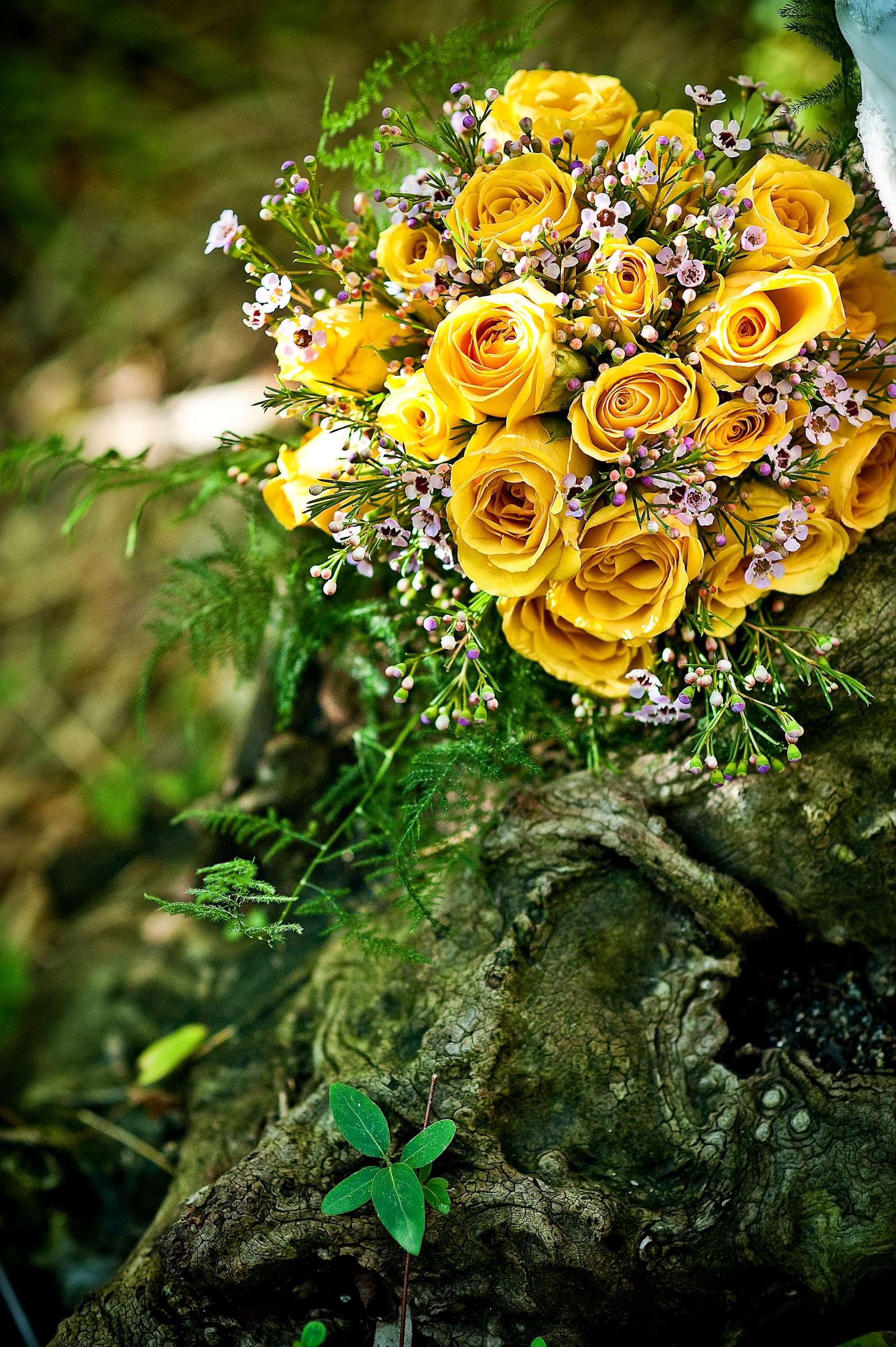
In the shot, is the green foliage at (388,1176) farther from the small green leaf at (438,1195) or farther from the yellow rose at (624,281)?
the yellow rose at (624,281)

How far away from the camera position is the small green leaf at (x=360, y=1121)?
131 cm

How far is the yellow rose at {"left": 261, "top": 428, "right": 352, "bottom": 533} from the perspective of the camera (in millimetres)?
1439

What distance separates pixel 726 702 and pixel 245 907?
52.5 inches

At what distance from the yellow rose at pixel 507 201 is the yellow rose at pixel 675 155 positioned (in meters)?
0.12

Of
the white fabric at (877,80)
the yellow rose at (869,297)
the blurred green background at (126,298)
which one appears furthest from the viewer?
the blurred green background at (126,298)

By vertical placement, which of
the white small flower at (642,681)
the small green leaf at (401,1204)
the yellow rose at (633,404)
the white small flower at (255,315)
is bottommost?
the small green leaf at (401,1204)

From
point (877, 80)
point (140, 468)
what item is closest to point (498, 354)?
point (877, 80)

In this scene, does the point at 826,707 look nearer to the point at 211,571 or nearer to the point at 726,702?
the point at 726,702

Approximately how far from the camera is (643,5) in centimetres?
333

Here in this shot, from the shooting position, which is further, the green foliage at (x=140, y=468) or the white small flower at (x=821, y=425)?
the green foliage at (x=140, y=468)


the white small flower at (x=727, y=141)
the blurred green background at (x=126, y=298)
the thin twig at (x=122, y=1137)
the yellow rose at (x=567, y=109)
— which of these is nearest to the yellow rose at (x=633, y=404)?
the white small flower at (x=727, y=141)

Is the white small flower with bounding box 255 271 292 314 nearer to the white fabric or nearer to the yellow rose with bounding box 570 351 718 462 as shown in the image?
the yellow rose with bounding box 570 351 718 462

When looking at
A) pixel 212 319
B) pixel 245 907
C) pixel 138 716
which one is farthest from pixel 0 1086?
pixel 212 319

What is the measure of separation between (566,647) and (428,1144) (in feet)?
2.57
